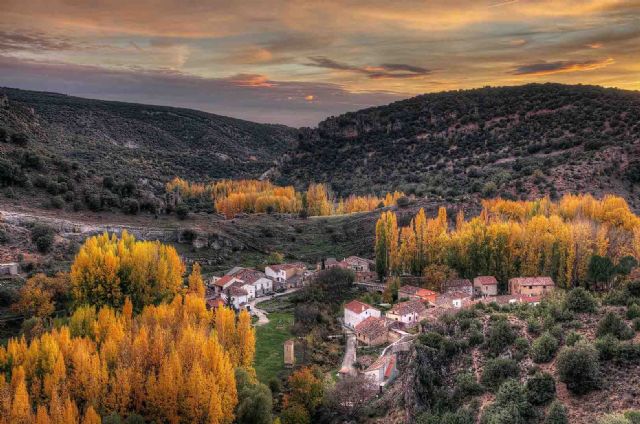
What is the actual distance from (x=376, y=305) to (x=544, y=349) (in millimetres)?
33123

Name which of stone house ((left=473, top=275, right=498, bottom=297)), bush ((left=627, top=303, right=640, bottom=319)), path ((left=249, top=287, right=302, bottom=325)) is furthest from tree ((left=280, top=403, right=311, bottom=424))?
stone house ((left=473, top=275, right=498, bottom=297))

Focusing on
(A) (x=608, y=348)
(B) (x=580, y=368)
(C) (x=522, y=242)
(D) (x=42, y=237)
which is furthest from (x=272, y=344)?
(B) (x=580, y=368)

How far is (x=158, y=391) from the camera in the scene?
25.2 m

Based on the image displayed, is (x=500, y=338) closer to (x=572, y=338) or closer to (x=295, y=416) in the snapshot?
(x=572, y=338)

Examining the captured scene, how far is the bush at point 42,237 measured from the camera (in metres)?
47.1

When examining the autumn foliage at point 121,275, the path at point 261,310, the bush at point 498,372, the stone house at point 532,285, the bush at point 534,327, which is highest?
the bush at point 534,327

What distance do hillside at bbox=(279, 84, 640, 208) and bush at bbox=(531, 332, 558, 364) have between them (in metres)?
63.0

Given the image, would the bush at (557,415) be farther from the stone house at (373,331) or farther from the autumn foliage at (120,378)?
the stone house at (373,331)

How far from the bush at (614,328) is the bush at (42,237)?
4405 centimetres

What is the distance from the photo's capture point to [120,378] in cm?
2514

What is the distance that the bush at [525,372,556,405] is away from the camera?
57.0ft

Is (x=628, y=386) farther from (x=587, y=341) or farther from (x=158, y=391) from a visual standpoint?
(x=158, y=391)

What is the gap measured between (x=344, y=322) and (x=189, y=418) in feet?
80.9

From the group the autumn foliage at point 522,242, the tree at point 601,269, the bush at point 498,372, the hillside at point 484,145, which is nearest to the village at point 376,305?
the autumn foliage at point 522,242
